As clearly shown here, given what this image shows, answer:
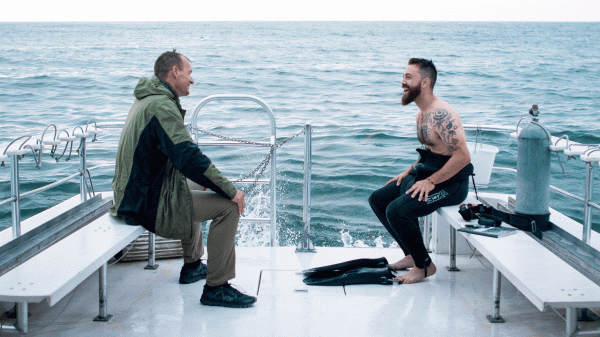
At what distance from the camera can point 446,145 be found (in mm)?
3340

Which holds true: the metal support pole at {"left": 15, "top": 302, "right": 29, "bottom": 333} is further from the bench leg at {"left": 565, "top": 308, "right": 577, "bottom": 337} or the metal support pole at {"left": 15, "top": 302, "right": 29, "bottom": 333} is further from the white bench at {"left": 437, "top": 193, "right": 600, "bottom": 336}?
the bench leg at {"left": 565, "top": 308, "right": 577, "bottom": 337}

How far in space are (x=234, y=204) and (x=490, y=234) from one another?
56.1 inches

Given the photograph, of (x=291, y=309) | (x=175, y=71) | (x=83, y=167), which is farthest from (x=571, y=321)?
(x=83, y=167)

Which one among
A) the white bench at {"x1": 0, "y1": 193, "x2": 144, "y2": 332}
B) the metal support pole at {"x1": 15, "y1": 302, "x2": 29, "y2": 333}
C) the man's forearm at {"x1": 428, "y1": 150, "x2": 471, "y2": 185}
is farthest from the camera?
the man's forearm at {"x1": 428, "y1": 150, "x2": 471, "y2": 185}

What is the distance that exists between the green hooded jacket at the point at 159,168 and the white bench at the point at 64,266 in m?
0.16

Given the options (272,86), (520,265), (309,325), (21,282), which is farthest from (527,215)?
(272,86)

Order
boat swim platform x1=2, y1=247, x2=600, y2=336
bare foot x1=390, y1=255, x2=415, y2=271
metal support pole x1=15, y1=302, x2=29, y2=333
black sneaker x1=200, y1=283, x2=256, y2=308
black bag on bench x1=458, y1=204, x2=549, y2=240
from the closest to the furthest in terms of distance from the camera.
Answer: metal support pole x1=15, y1=302, x2=29, y2=333
boat swim platform x1=2, y1=247, x2=600, y2=336
black sneaker x1=200, y1=283, x2=256, y2=308
black bag on bench x1=458, y1=204, x2=549, y2=240
bare foot x1=390, y1=255, x2=415, y2=271

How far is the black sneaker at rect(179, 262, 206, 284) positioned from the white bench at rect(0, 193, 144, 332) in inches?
21.3

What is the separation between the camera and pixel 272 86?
2316 centimetres

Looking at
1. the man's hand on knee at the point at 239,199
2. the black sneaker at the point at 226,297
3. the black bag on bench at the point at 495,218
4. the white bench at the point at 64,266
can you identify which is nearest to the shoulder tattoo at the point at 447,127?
the black bag on bench at the point at 495,218

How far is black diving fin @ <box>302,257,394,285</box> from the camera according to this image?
3381 millimetres

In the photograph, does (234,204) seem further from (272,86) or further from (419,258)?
(272,86)

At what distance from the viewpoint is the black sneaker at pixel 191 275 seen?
11.1ft

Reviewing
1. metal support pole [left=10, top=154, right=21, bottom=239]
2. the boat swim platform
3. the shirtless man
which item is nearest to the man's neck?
the shirtless man
